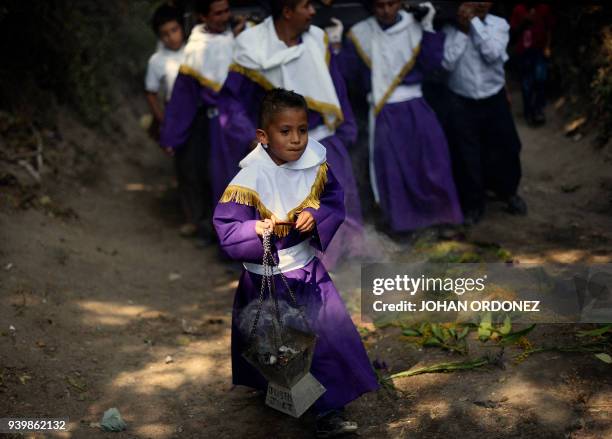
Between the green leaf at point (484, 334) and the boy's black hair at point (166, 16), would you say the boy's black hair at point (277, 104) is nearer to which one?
the green leaf at point (484, 334)

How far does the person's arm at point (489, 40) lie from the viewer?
6.18 meters

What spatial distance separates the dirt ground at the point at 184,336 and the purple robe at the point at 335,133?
247mm

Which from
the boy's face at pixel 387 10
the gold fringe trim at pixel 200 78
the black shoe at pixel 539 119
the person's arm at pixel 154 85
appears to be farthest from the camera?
the black shoe at pixel 539 119

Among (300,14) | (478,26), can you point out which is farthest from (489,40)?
(300,14)

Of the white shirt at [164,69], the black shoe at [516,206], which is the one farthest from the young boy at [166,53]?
the black shoe at [516,206]

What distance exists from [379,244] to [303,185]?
2.64 metres

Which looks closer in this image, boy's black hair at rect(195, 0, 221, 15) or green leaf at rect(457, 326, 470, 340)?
green leaf at rect(457, 326, 470, 340)

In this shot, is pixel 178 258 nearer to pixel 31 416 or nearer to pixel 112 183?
pixel 112 183

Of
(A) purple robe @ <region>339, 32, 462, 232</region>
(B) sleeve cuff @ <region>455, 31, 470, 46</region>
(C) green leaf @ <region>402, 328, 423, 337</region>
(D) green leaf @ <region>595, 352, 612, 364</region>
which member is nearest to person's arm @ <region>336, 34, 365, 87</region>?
(A) purple robe @ <region>339, 32, 462, 232</region>

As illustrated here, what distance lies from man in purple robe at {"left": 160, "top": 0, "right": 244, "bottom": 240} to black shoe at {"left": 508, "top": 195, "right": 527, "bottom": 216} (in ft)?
8.18

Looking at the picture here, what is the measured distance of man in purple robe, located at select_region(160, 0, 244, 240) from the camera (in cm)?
638

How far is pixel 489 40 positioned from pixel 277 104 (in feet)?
10.5

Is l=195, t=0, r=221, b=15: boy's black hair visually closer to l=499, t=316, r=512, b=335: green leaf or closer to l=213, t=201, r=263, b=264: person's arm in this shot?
l=213, t=201, r=263, b=264: person's arm

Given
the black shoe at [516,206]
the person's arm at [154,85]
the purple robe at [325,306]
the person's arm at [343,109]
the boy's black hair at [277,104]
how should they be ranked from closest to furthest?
1. the boy's black hair at [277,104]
2. the purple robe at [325,306]
3. the person's arm at [343,109]
4. the black shoe at [516,206]
5. the person's arm at [154,85]
